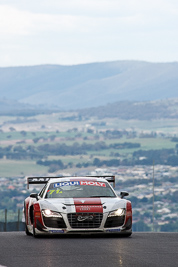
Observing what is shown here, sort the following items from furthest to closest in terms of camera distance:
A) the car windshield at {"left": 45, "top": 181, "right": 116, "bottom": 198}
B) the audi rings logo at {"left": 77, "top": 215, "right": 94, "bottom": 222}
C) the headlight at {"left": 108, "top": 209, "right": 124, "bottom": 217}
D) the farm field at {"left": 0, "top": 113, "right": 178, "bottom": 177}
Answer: the farm field at {"left": 0, "top": 113, "right": 178, "bottom": 177}, the car windshield at {"left": 45, "top": 181, "right": 116, "bottom": 198}, the headlight at {"left": 108, "top": 209, "right": 124, "bottom": 217}, the audi rings logo at {"left": 77, "top": 215, "right": 94, "bottom": 222}

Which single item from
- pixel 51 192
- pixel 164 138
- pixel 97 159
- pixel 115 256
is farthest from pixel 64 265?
pixel 164 138

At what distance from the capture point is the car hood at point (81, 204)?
623 inches

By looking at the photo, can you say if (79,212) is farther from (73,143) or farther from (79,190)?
(73,143)

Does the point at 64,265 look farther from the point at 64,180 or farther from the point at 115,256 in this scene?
the point at 64,180

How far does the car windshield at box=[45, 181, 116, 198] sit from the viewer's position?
54.8 feet

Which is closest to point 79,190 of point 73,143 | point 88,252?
point 88,252

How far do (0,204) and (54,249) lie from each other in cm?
8245

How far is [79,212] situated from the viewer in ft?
51.6

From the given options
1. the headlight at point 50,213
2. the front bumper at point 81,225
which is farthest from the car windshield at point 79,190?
the front bumper at point 81,225

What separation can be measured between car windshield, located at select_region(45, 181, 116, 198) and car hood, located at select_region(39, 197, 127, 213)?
0.37 metres

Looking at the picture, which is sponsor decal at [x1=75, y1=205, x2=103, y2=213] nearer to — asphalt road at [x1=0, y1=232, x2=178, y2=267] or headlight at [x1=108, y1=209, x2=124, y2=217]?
headlight at [x1=108, y1=209, x2=124, y2=217]

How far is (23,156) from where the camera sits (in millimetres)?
150625

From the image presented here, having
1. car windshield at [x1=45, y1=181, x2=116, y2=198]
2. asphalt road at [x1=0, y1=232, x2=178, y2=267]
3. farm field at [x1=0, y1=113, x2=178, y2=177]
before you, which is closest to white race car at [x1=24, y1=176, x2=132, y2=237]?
car windshield at [x1=45, y1=181, x2=116, y2=198]

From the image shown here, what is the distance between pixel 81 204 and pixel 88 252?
3163 millimetres
